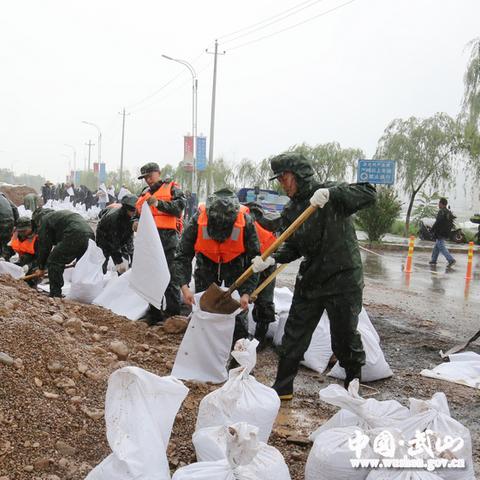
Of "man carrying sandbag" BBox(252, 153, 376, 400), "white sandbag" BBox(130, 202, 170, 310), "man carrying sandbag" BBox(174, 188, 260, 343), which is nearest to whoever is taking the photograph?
"man carrying sandbag" BBox(252, 153, 376, 400)

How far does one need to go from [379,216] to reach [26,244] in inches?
451

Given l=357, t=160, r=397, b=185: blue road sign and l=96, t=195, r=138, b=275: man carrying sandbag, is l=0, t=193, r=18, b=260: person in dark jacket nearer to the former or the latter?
l=96, t=195, r=138, b=275: man carrying sandbag

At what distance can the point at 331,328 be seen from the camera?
10.5 feet

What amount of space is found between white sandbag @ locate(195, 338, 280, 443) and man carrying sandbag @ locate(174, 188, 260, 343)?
1.08m

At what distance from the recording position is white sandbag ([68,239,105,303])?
5543mm

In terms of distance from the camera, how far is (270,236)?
4.51 m

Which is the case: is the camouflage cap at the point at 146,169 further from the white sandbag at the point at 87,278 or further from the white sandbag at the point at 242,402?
the white sandbag at the point at 242,402

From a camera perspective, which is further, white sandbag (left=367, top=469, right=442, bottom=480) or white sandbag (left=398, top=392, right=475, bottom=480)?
white sandbag (left=398, top=392, right=475, bottom=480)

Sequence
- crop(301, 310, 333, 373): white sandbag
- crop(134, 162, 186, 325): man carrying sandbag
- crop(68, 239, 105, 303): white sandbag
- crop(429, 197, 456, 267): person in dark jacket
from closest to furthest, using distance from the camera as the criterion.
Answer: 1. crop(301, 310, 333, 373): white sandbag
2. crop(134, 162, 186, 325): man carrying sandbag
3. crop(68, 239, 105, 303): white sandbag
4. crop(429, 197, 456, 267): person in dark jacket

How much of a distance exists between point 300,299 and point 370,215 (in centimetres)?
1304

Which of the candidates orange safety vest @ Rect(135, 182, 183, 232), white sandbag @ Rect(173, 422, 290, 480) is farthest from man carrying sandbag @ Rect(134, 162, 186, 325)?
white sandbag @ Rect(173, 422, 290, 480)

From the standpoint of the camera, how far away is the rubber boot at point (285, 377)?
319cm

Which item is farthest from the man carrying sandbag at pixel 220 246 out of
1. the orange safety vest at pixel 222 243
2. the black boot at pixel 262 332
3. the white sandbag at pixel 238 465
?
the white sandbag at pixel 238 465

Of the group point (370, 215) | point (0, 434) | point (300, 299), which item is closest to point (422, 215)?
point (370, 215)
